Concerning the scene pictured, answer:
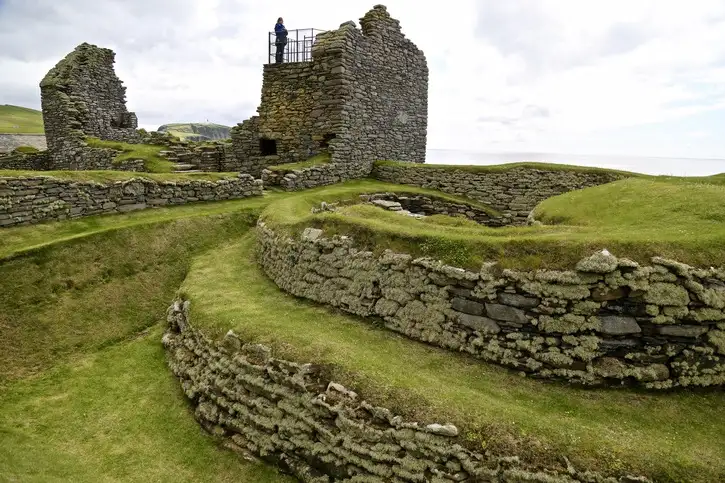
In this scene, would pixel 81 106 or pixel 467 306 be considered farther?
pixel 81 106

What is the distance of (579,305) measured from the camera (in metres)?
9.08

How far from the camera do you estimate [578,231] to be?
447 inches

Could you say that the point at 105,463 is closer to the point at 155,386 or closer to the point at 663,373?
the point at 155,386

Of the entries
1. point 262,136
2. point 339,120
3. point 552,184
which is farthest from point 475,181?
point 262,136

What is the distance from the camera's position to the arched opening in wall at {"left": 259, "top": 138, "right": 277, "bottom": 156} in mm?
28641

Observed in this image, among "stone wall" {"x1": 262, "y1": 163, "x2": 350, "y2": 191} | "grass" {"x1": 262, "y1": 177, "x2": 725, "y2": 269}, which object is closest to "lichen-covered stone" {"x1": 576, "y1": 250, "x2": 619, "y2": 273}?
"grass" {"x1": 262, "y1": 177, "x2": 725, "y2": 269}

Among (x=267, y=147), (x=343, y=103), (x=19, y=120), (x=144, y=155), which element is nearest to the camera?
(x=343, y=103)

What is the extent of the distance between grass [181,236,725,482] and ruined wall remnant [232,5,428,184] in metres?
14.9

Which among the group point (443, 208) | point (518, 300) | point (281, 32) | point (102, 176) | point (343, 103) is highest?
point (281, 32)

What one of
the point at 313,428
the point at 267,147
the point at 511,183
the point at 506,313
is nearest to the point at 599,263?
the point at 506,313

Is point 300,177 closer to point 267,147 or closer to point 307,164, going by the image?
point 307,164

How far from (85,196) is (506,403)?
15003 millimetres

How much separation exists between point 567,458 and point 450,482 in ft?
5.89

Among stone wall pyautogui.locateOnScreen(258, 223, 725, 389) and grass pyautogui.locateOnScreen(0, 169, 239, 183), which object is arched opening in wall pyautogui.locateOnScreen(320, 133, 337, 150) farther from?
stone wall pyautogui.locateOnScreen(258, 223, 725, 389)
